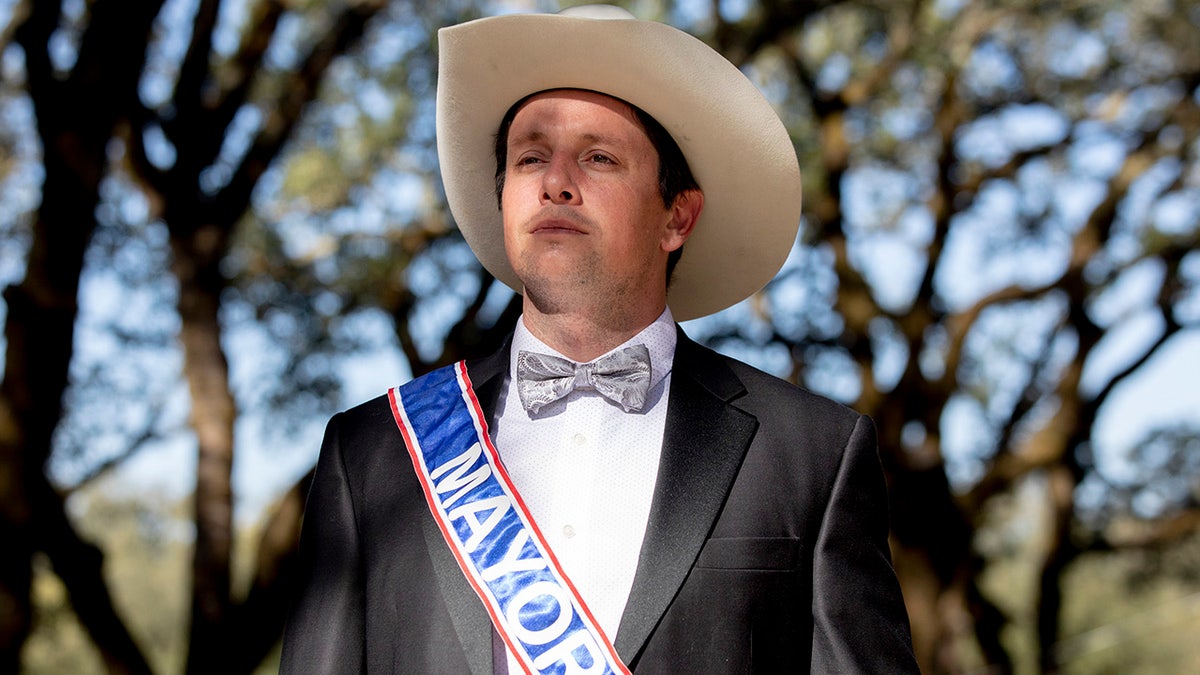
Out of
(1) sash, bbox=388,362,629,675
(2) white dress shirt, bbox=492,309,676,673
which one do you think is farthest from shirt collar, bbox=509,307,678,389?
(1) sash, bbox=388,362,629,675

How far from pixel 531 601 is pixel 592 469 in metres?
0.22

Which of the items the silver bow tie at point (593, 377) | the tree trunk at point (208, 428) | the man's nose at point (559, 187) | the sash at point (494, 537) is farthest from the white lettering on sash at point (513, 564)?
the tree trunk at point (208, 428)

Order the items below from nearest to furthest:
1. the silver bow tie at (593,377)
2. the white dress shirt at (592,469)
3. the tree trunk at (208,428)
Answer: the white dress shirt at (592,469)
the silver bow tie at (593,377)
the tree trunk at (208,428)

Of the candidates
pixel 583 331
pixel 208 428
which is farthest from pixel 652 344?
pixel 208 428

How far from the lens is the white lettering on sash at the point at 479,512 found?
6.45ft

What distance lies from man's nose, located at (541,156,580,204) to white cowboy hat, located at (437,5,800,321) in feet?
0.66

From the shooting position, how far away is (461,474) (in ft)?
6.68

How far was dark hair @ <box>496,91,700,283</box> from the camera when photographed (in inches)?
84.7

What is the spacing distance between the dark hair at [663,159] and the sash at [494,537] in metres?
0.40

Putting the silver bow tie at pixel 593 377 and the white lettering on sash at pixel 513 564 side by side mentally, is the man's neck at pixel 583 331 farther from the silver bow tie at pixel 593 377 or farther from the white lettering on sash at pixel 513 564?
the white lettering on sash at pixel 513 564

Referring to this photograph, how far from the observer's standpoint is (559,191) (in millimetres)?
1979

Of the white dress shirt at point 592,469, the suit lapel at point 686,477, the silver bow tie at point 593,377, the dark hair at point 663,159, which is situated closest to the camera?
the suit lapel at point 686,477

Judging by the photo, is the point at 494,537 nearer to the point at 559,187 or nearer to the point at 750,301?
the point at 559,187

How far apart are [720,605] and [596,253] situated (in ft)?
1.86
